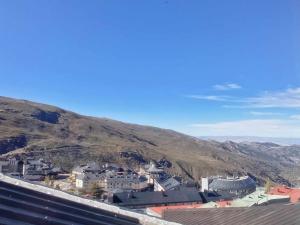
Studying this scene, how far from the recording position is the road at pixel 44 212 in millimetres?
6434

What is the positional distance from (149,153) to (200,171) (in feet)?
72.6

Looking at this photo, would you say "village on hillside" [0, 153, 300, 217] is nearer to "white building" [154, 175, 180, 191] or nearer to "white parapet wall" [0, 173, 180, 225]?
"white building" [154, 175, 180, 191]

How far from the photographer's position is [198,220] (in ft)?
45.9

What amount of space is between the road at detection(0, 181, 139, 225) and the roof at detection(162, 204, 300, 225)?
17.0 ft

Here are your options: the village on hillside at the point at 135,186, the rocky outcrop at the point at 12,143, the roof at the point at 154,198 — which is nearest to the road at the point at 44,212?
the roof at the point at 154,198

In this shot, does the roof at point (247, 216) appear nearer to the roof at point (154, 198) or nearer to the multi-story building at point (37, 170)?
the roof at point (154, 198)

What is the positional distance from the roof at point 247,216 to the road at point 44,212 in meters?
5.17

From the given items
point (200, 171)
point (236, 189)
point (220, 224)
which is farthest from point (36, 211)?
point (200, 171)

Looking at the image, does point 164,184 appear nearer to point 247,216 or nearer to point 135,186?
point 135,186

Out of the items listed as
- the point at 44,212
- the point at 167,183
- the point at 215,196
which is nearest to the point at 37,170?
the point at 167,183

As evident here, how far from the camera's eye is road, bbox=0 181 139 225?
6.43 meters

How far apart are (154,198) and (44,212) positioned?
60197mm

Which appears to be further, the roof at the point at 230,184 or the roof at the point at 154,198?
the roof at the point at 230,184

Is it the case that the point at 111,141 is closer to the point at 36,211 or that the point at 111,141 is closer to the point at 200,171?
the point at 200,171
